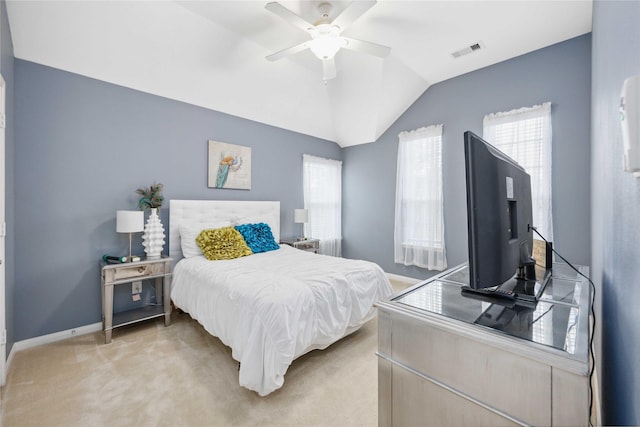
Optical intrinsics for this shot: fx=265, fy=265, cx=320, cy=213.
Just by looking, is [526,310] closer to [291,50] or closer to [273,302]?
[273,302]

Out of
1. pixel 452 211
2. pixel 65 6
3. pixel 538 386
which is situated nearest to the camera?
pixel 538 386

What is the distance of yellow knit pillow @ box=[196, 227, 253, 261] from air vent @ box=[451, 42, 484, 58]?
136 inches

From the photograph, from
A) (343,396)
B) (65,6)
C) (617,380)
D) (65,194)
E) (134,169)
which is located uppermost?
(65,6)

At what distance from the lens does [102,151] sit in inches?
109

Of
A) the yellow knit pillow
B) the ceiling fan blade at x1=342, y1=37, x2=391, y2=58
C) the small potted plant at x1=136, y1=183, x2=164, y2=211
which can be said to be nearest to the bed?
the yellow knit pillow

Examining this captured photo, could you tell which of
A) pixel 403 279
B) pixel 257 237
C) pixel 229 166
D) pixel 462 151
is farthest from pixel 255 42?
pixel 403 279

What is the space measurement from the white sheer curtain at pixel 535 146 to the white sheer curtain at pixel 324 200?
2726mm

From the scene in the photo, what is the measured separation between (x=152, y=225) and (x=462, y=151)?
13.3 feet

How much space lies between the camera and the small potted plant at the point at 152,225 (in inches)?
112

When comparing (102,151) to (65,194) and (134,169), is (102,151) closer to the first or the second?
(134,169)

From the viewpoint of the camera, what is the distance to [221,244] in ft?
9.92

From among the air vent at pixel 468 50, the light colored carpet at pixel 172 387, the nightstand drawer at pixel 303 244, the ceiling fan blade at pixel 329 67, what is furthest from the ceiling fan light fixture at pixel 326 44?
the light colored carpet at pixel 172 387

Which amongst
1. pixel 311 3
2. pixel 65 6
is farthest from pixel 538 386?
pixel 65 6

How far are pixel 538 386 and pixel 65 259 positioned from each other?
3593 mm
